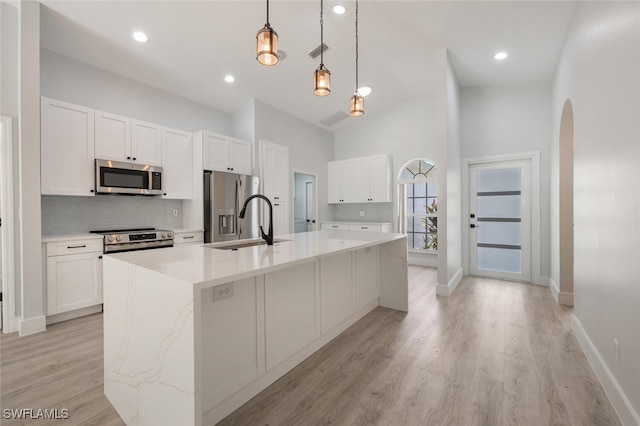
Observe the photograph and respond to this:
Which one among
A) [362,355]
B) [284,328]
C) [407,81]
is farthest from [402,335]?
[407,81]

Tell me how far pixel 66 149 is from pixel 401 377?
3909mm

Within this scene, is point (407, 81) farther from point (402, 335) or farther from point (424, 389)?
point (424, 389)

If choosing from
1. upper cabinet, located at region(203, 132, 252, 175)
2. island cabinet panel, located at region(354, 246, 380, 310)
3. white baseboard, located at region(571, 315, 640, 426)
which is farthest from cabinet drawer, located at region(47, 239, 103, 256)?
white baseboard, located at region(571, 315, 640, 426)

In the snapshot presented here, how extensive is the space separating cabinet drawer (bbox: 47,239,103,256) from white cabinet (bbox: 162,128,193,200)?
3.52ft

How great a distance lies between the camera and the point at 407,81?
493cm

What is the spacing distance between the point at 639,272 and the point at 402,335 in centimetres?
165

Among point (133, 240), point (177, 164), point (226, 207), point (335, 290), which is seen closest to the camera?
point (335, 290)

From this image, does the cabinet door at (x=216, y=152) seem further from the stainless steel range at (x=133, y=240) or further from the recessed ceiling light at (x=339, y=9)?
the recessed ceiling light at (x=339, y=9)

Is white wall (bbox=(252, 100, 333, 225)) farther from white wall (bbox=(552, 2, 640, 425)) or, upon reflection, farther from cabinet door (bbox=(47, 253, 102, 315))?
white wall (bbox=(552, 2, 640, 425))

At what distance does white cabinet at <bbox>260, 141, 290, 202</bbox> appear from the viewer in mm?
4977

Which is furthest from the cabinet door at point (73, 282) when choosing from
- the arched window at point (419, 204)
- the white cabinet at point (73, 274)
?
the arched window at point (419, 204)

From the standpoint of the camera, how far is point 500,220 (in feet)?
15.2

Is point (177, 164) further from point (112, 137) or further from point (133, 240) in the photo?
point (133, 240)

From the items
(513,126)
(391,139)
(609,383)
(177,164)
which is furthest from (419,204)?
(177,164)
